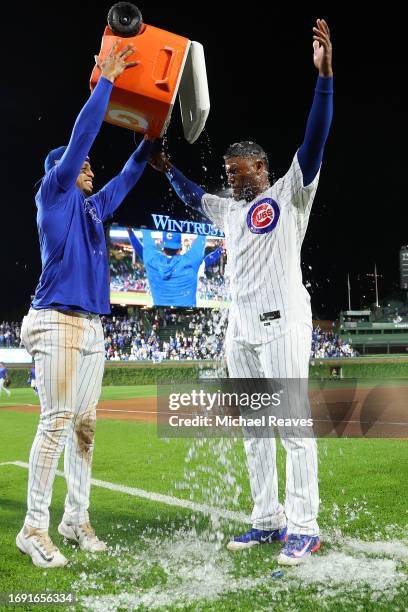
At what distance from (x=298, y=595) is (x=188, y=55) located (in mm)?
2750

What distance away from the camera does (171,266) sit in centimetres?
3581

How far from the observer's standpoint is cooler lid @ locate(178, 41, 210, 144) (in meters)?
3.27

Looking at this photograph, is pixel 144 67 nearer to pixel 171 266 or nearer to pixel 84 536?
pixel 84 536

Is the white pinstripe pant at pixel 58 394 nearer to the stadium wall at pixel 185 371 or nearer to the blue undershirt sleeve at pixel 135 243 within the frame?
the stadium wall at pixel 185 371

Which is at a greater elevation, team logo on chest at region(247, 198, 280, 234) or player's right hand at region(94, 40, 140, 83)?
player's right hand at region(94, 40, 140, 83)

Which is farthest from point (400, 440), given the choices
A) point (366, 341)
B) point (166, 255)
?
point (366, 341)

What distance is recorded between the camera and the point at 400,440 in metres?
7.38

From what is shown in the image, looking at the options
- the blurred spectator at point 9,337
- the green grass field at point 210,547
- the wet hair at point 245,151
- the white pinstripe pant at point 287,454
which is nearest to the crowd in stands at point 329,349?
the blurred spectator at point 9,337

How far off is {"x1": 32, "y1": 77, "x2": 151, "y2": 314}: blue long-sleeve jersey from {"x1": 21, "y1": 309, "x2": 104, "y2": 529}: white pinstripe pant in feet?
0.34

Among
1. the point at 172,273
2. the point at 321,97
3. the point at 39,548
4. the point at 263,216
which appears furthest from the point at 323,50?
the point at 172,273

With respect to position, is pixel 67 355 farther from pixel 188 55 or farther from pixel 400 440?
pixel 400 440

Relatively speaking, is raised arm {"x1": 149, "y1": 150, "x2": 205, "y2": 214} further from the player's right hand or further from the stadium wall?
the stadium wall

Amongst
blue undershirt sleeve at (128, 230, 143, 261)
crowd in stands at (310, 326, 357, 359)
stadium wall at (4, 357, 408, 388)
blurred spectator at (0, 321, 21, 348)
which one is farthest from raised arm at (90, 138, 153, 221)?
crowd in stands at (310, 326, 357, 359)

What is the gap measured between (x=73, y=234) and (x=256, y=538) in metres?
1.90
